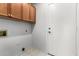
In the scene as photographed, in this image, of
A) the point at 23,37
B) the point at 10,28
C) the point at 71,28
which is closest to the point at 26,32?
the point at 23,37

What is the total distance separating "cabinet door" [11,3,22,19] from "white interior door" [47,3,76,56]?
1.71ft

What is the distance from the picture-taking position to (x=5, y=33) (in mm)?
1469

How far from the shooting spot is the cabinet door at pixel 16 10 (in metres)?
1.45

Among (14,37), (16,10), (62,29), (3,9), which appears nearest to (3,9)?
(3,9)

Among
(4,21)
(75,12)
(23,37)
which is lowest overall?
(23,37)

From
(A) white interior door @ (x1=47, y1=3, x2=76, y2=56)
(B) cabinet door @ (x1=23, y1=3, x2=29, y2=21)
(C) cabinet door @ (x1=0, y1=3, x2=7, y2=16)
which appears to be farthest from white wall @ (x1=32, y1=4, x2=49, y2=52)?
(C) cabinet door @ (x1=0, y1=3, x2=7, y2=16)

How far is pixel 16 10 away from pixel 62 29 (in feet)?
2.95

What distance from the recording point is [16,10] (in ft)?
5.14

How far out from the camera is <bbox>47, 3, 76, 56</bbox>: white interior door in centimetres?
186

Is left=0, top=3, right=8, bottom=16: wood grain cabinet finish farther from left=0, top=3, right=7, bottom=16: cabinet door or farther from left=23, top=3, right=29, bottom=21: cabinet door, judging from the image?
left=23, top=3, right=29, bottom=21: cabinet door

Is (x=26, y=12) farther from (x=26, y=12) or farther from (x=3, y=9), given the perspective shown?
(x=3, y=9)

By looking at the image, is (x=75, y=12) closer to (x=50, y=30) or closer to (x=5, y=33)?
(x=50, y=30)

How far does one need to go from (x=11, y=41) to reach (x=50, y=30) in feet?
2.30

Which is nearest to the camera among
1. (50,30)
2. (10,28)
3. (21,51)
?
(10,28)
